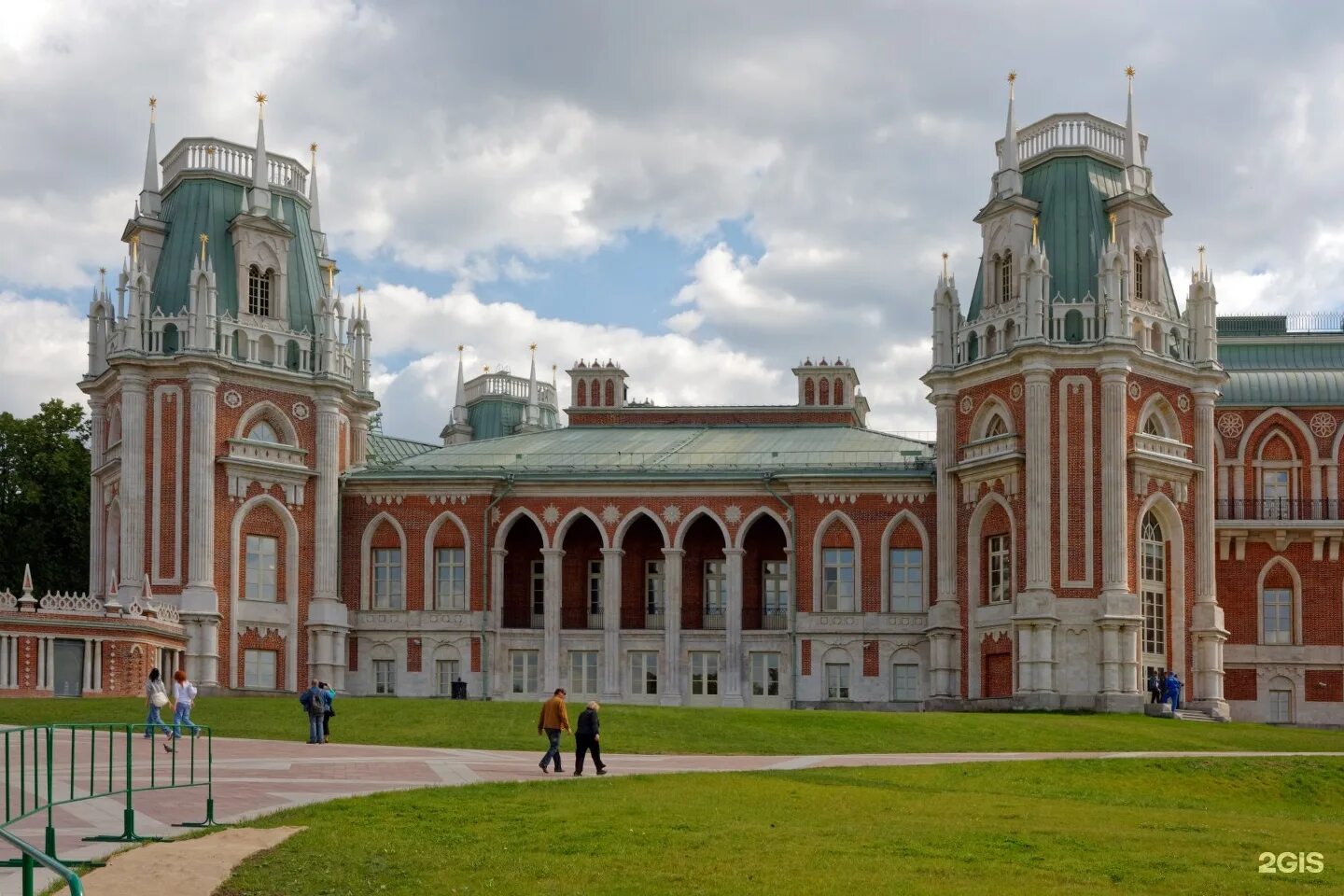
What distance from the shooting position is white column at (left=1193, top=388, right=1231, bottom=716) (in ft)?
204

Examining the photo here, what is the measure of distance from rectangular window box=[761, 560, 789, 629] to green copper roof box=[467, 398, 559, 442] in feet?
114

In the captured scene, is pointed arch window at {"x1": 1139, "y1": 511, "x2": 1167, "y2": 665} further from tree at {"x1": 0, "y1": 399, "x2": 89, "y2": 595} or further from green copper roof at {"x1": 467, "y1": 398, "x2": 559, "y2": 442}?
green copper roof at {"x1": 467, "y1": 398, "x2": 559, "y2": 442}

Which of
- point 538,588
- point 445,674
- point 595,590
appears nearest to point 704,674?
point 595,590

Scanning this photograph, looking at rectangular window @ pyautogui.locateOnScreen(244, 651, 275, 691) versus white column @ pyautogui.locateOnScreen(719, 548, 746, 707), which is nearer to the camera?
rectangular window @ pyautogui.locateOnScreen(244, 651, 275, 691)

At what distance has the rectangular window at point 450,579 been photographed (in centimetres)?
6775

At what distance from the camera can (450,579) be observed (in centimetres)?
6794

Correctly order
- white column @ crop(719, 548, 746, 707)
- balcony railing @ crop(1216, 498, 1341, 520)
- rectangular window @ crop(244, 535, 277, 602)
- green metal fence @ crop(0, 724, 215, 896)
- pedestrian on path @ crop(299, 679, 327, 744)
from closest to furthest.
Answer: green metal fence @ crop(0, 724, 215, 896)
pedestrian on path @ crop(299, 679, 327, 744)
rectangular window @ crop(244, 535, 277, 602)
white column @ crop(719, 548, 746, 707)
balcony railing @ crop(1216, 498, 1341, 520)

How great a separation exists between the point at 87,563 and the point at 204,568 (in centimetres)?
1411

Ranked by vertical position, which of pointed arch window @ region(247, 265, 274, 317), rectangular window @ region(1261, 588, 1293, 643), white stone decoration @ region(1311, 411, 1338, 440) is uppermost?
pointed arch window @ region(247, 265, 274, 317)

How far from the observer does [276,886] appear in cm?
2184

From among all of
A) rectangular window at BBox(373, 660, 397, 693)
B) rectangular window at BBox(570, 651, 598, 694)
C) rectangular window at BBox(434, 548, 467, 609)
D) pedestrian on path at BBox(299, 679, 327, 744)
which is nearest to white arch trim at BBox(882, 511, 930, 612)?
rectangular window at BBox(570, 651, 598, 694)

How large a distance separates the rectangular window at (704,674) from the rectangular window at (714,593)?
168 cm

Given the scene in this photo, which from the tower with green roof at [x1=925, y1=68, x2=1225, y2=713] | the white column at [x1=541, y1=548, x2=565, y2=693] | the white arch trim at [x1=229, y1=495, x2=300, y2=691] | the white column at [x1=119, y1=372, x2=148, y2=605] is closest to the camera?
the tower with green roof at [x1=925, y1=68, x2=1225, y2=713]

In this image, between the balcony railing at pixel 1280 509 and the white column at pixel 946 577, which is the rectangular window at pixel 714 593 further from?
the balcony railing at pixel 1280 509
